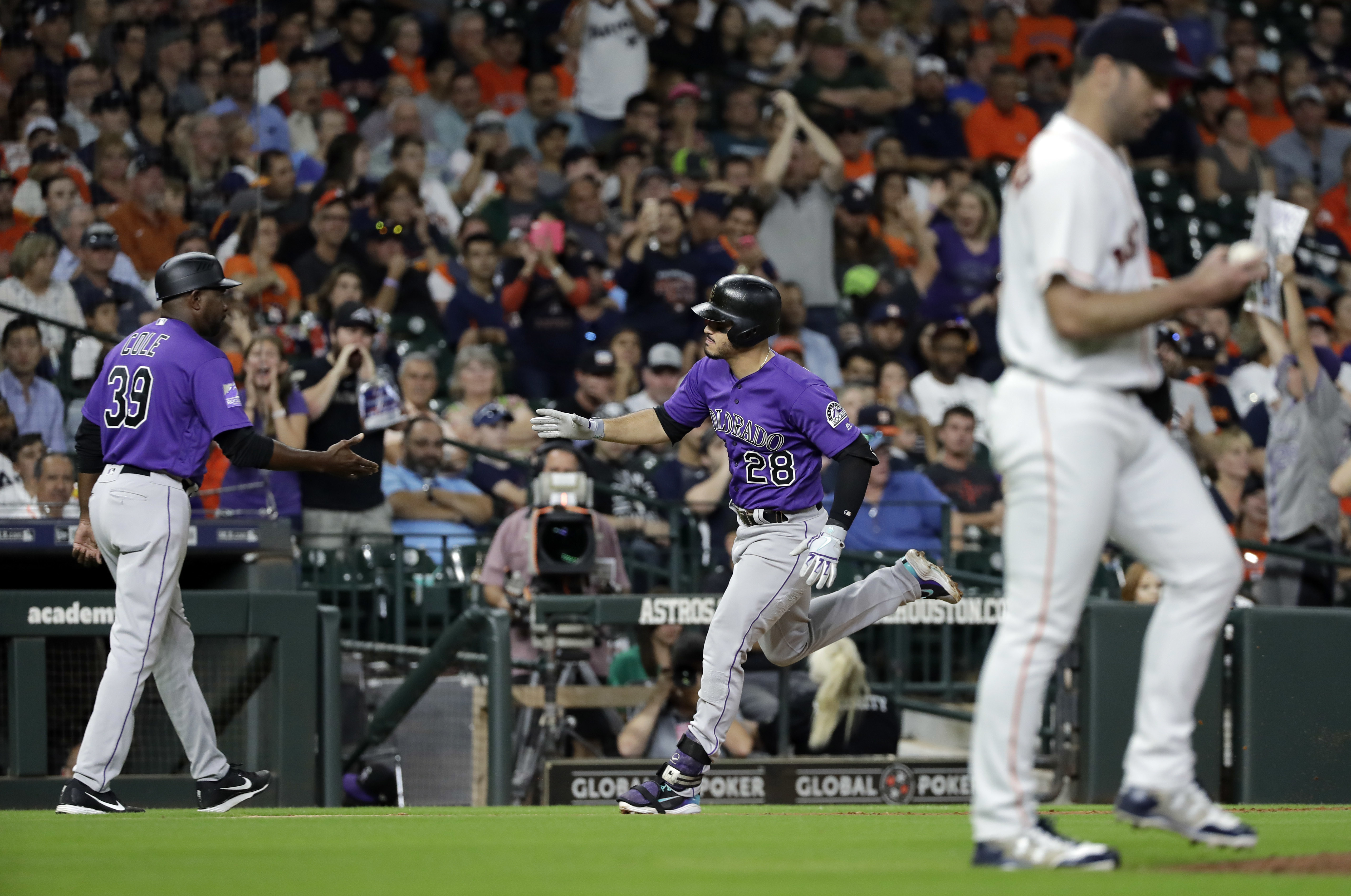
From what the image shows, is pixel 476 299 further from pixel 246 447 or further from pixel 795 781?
pixel 246 447

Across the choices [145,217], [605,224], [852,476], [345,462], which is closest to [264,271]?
[145,217]

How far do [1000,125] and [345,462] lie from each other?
396 inches

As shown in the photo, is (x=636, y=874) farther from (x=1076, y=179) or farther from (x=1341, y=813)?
(x=1341, y=813)

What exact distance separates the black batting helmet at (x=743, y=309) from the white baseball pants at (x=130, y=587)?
85.1 inches

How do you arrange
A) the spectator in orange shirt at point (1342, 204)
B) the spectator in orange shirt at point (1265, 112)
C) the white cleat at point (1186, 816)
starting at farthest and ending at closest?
the spectator in orange shirt at point (1265, 112), the spectator in orange shirt at point (1342, 204), the white cleat at point (1186, 816)

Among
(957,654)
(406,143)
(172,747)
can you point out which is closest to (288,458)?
(172,747)

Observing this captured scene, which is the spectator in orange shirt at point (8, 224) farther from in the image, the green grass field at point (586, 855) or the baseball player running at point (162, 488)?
the green grass field at point (586, 855)

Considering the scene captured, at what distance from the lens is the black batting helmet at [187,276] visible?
6.86 meters

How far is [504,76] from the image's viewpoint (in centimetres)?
1464

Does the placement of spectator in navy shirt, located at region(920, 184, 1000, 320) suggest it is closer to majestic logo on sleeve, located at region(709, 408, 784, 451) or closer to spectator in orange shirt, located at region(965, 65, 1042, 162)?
spectator in orange shirt, located at region(965, 65, 1042, 162)

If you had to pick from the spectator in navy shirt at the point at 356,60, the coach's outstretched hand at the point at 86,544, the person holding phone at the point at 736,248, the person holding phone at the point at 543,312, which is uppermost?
the spectator in navy shirt at the point at 356,60

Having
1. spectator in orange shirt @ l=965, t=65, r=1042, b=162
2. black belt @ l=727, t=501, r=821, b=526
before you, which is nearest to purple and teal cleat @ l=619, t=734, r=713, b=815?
black belt @ l=727, t=501, r=821, b=526

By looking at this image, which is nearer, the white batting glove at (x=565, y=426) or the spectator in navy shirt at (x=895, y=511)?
the white batting glove at (x=565, y=426)

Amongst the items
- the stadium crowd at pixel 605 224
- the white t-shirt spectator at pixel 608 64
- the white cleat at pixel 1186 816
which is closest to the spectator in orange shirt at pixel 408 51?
the stadium crowd at pixel 605 224
